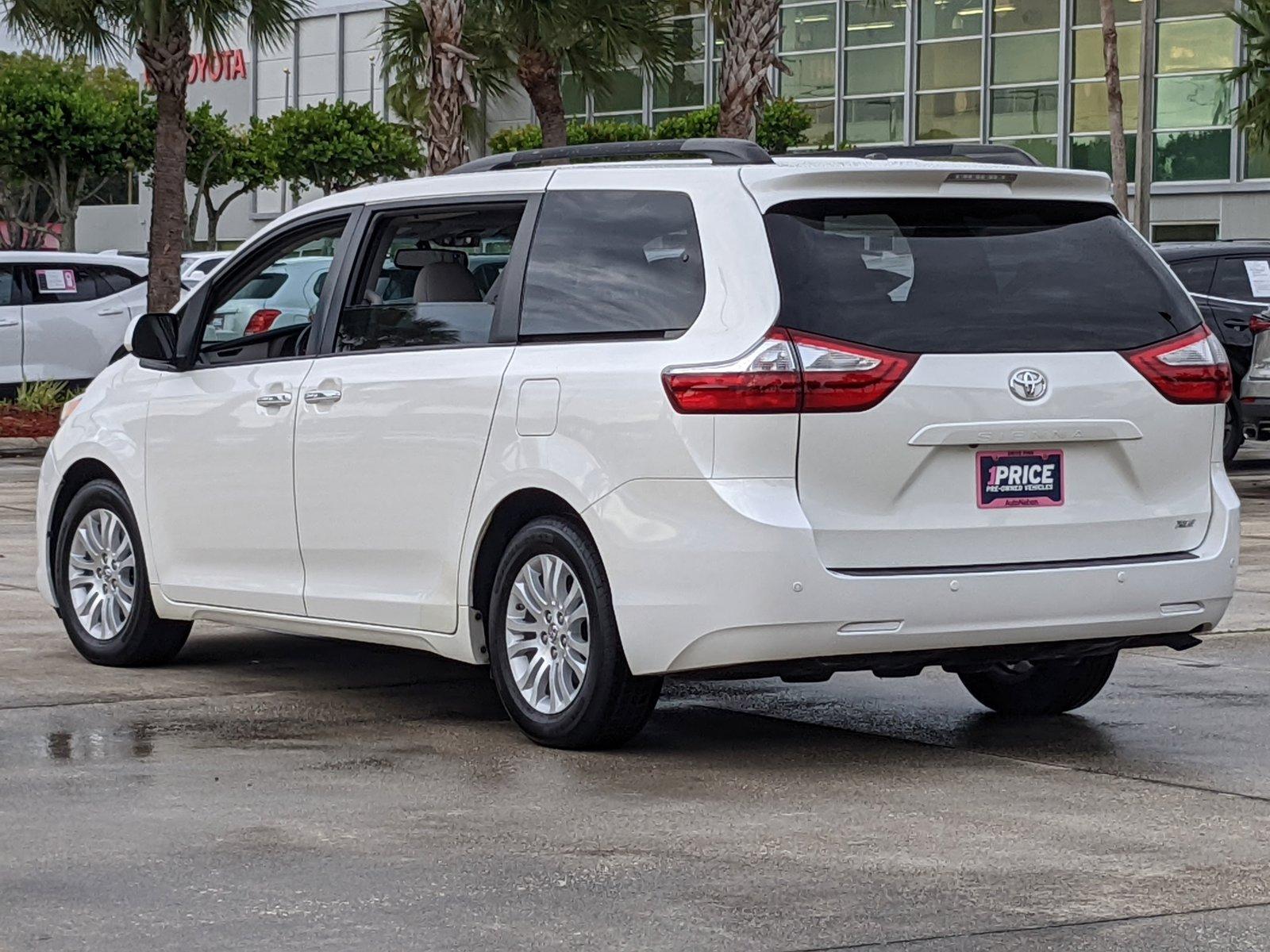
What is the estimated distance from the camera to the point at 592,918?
4824mm

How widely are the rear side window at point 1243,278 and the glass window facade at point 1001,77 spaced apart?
2858cm

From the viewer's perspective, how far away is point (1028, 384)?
21.5 feet

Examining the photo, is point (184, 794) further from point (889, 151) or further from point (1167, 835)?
point (889, 151)

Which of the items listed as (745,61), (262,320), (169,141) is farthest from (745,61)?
(262,320)

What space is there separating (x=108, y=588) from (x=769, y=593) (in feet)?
11.1

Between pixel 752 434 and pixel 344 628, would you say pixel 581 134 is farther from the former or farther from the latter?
pixel 752 434

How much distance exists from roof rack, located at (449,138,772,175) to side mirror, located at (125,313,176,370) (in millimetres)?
1306

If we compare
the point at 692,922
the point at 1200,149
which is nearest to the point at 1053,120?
the point at 1200,149

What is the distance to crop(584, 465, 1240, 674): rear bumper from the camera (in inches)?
247

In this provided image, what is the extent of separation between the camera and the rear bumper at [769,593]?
20.6 feet

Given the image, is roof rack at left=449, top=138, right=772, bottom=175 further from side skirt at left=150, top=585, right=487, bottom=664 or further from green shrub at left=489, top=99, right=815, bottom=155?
green shrub at left=489, top=99, right=815, bottom=155

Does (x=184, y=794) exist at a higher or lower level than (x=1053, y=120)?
lower

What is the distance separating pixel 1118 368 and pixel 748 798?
5.51 feet

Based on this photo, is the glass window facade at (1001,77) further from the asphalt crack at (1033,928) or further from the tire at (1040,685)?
the asphalt crack at (1033,928)
